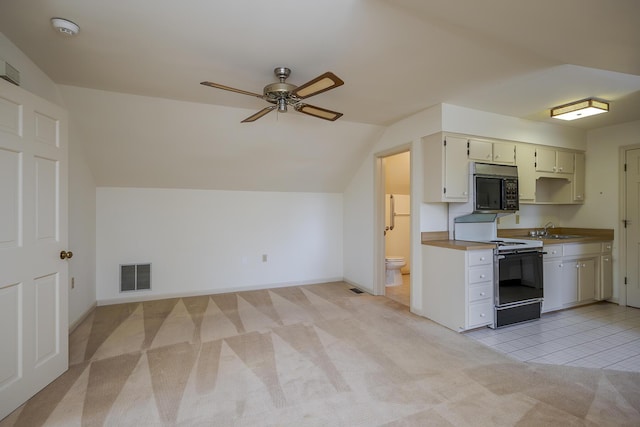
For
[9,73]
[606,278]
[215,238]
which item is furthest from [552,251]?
[9,73]

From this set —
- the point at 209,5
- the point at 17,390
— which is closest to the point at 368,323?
the point at 17,390

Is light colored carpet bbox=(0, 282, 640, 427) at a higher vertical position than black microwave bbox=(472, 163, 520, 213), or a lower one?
lower

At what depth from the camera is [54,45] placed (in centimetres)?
219

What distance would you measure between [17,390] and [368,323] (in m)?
2.83

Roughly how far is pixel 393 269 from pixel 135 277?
3.82 metres

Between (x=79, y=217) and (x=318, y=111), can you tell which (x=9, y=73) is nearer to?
(x=79, y=217)

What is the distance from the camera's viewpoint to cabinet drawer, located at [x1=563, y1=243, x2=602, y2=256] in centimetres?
376

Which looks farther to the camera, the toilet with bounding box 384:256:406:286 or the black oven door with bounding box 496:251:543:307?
the toilet with bounding box 384:256:406:286

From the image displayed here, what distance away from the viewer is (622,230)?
157 inches

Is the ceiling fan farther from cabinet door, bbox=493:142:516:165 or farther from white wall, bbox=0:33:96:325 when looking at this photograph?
cabinet door, bbox=493:142:516:165

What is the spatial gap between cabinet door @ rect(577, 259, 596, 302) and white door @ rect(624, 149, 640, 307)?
421mm

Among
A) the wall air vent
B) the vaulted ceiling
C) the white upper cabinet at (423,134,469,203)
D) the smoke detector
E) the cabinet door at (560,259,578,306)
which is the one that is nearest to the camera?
the vaulted ceiling

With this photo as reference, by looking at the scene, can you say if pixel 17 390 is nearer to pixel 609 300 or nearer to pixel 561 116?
pixel 561 116

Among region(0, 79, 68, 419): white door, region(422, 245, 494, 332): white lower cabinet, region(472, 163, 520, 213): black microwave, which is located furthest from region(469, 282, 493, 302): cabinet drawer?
region(0, 79, 68, 419): white door
